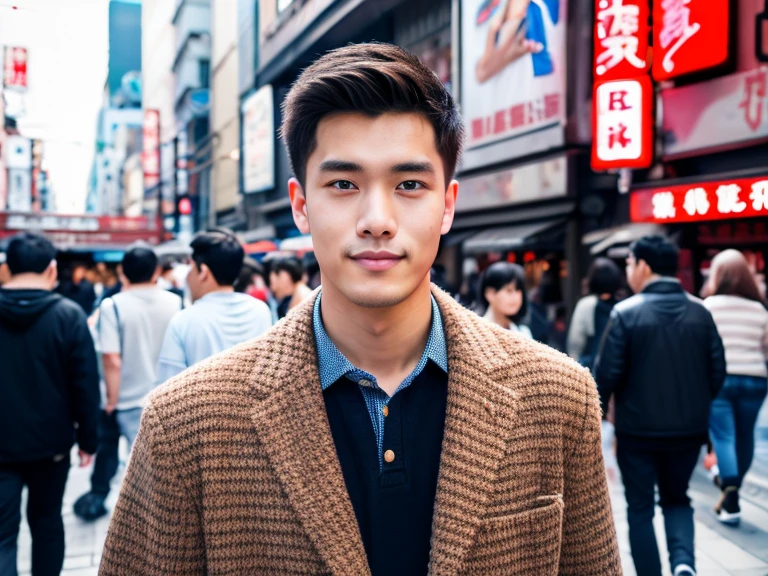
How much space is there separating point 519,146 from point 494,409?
12.3 m

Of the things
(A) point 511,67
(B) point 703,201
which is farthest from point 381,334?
(A) point 511,67

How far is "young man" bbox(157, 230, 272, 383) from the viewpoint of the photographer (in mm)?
3846

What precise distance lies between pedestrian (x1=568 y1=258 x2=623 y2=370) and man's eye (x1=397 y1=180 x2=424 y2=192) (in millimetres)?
4614

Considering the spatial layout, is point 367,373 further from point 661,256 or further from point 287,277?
point 287,277

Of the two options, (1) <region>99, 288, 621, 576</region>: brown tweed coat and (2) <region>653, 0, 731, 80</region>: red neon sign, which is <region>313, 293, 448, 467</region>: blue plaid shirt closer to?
(1) <region>99, 288, 621, 576</region>: brown tweed coat

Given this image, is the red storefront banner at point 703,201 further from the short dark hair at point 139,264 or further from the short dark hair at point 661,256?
the short dark hair at point 139,264

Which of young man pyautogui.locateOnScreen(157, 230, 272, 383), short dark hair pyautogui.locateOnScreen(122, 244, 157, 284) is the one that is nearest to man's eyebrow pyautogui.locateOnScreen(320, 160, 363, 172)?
young man pyautogui.locateOnScreen(157, 230, 272, 383)

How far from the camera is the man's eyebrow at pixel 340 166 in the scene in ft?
4.84

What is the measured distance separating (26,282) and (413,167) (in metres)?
2.92

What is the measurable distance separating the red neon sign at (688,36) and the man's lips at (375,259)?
8737 millimetres

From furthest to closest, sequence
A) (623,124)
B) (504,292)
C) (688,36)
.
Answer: (623,124) < (688,36) < (504,292)

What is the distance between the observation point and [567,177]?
11914 mm

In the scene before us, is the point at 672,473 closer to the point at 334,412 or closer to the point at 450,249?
the point at 334,412

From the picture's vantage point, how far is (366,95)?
147 centimetres
